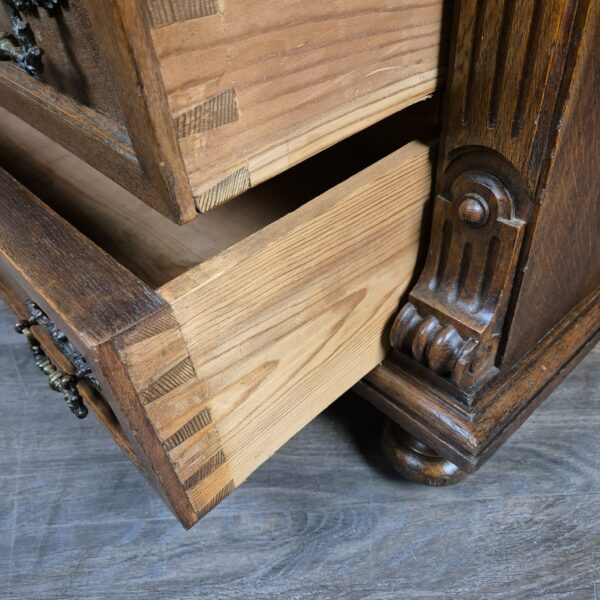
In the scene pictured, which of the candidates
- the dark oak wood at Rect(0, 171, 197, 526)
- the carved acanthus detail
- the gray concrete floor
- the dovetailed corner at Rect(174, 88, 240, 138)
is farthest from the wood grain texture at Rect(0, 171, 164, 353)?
the gray concrete floor

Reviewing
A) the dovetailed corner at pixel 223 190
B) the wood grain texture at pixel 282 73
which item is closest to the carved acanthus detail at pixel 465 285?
the wood grain texture at pixel 282 73

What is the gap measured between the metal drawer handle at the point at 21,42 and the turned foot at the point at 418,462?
51cm

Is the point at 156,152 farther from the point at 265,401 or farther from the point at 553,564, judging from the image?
the point at 553,564

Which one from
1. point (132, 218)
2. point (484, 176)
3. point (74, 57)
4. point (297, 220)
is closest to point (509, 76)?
point (484, 176)

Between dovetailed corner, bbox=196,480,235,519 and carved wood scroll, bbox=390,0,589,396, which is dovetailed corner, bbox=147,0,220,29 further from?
dovetailed corner, bbox=196,480,235,519

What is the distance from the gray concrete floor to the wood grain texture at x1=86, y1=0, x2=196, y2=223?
1.55 feet

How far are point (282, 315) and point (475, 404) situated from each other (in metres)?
0.26

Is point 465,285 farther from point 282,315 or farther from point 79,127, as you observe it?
point 79,127

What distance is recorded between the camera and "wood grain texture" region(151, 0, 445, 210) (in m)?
0.31

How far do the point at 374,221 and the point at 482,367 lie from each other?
0.65 ft

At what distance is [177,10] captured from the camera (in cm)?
29

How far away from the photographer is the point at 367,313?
547 millimetres

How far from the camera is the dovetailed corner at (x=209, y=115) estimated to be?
317mm

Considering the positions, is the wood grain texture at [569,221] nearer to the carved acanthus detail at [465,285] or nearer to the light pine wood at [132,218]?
the carved acanthus detail at [465,285]
